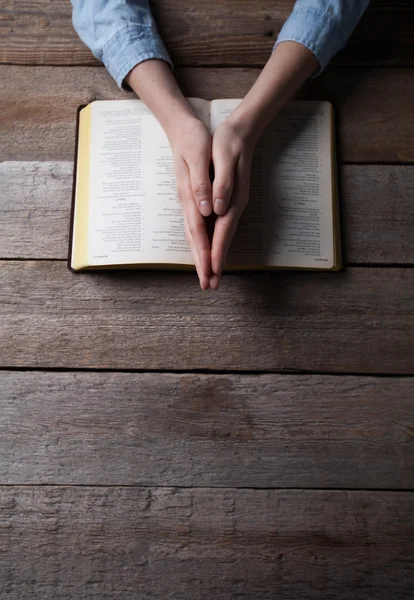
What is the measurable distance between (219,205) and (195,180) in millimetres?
49

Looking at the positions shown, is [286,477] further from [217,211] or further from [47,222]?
[47,222]

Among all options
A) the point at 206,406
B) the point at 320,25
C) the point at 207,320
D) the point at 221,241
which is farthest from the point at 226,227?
the point at 320,25

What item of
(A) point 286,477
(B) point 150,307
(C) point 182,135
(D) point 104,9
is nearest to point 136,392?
(B) point 150,307

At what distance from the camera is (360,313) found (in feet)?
2.57

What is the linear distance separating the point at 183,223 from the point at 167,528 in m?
0.39

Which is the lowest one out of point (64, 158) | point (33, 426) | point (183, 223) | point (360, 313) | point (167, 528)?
point (167, 528)

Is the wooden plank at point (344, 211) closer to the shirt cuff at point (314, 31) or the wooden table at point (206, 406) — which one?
the wooden table at point (206, 406)

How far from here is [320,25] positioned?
82 centimetres

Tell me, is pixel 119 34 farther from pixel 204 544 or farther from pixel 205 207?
pixel 204 544

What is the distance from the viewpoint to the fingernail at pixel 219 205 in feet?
2.38

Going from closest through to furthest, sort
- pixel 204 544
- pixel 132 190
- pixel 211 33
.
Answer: pixel 204 544 < pixel 132 190 < pixel 211 33

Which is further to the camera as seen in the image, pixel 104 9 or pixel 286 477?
pixel 104 9

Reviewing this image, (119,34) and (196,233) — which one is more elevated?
(119,34)

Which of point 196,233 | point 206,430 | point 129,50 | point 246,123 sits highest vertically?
point 129,50
